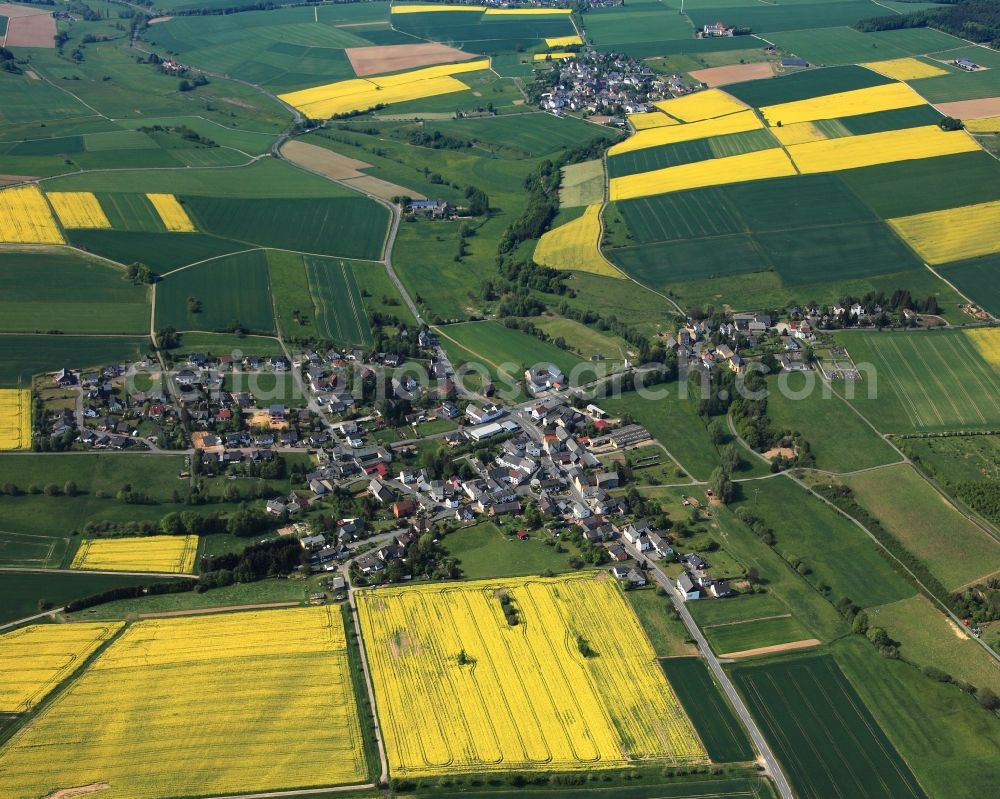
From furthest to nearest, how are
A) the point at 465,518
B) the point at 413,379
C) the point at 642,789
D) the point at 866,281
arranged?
the point at 866,281
the point at 413,379
the point at 465,518
the point at 642,789

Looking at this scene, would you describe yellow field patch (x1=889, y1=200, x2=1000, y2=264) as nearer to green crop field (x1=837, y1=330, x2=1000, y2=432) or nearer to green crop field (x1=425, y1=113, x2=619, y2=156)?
green crop field (x1=837, y1=330, x2=1000, y2=432)

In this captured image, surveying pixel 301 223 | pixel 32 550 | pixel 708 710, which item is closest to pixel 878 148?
pixel 301 223

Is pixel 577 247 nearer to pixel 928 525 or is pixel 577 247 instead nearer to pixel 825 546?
pixel 825 546

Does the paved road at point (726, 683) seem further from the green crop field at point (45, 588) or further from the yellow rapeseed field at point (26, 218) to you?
the yellow rapeseed field at point (26, 218)

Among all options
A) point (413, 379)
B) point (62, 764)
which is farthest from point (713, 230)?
point (62, 764)

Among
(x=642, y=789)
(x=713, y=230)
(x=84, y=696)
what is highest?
(x=713, y=230)

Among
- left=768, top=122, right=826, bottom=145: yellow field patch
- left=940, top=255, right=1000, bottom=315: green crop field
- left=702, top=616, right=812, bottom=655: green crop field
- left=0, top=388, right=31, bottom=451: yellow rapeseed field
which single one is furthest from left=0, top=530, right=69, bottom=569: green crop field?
left=768, top=122, right=826, bottom=145: yellow field patch

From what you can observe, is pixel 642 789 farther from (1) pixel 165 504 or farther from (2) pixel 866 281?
(2) pixel 866 281
